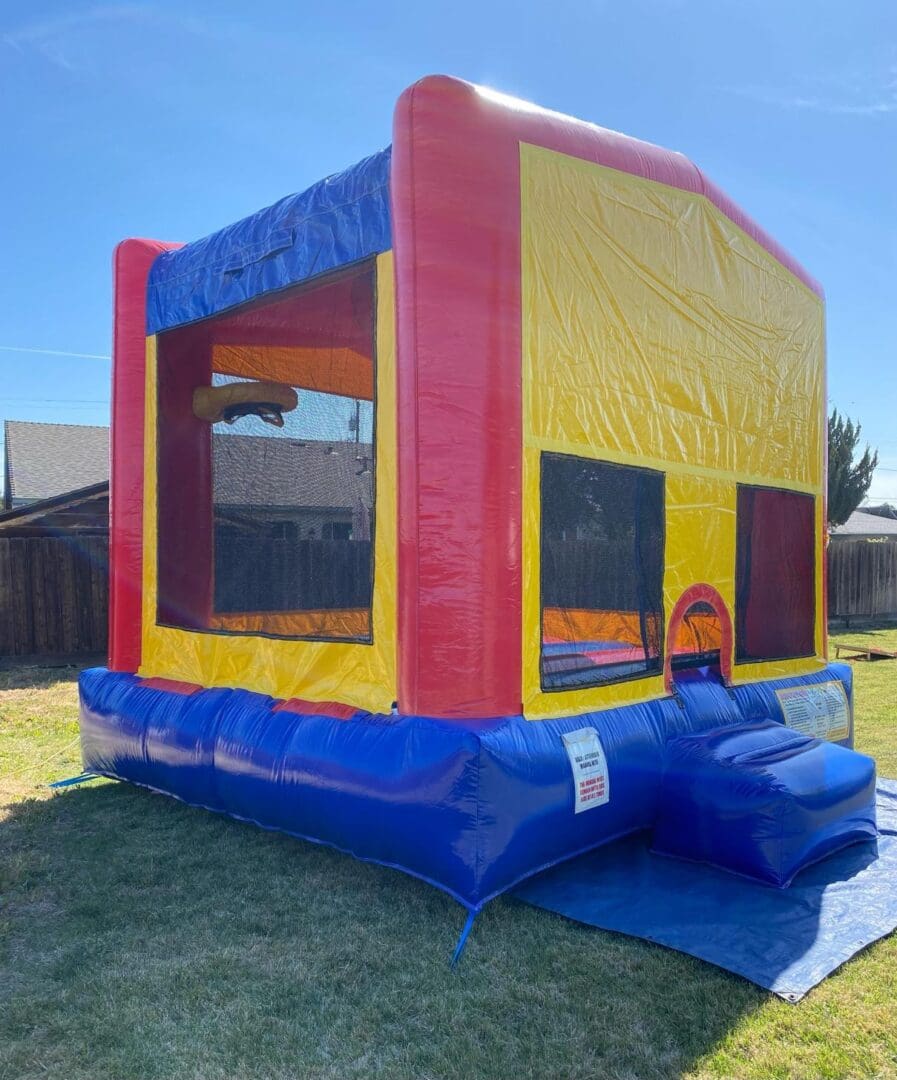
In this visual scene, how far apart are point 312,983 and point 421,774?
72 cm

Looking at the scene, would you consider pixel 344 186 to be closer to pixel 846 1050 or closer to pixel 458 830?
pixel 458 830

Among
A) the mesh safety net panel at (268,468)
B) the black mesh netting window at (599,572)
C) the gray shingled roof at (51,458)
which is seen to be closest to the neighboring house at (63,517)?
the gray shingled roof at (51,458)

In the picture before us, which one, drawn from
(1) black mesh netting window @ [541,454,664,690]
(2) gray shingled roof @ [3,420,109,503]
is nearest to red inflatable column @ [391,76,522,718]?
(1) black mesh netting window @ [541,454,664,690]

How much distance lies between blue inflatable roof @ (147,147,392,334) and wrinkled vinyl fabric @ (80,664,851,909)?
1.85 m

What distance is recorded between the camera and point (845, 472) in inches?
873

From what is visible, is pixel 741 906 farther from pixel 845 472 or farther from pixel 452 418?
pixel 845 472

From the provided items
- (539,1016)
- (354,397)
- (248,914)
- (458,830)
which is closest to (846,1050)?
(539,1016)

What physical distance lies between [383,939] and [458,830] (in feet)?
1.34

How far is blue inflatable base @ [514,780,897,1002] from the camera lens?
2715 mm

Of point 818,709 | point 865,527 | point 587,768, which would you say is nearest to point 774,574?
point 818,709

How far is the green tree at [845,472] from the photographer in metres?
22.0

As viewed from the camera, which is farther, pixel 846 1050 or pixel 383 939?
pixel 383 939

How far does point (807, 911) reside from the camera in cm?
304

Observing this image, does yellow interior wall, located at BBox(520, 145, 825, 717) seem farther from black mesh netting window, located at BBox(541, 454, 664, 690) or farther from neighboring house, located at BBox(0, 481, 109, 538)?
neighboring house, located at BBox(0, 481, 109, 538)
